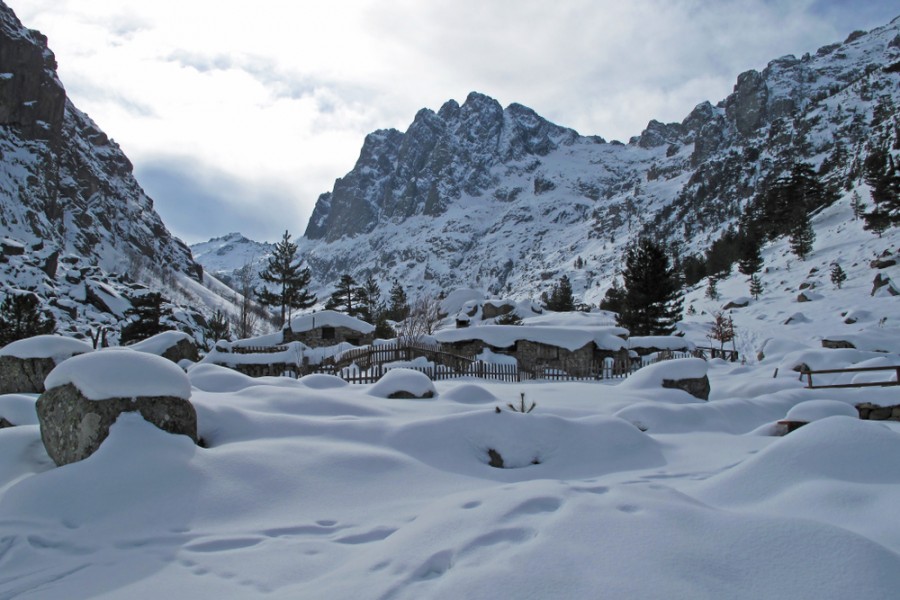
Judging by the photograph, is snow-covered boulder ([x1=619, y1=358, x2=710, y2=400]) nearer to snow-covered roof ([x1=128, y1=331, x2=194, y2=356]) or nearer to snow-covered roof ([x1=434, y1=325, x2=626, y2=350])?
snow-covered roof ([x1=434, y1=325, x2=626, y2=350])

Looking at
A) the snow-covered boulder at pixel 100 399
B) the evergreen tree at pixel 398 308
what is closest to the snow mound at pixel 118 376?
the snow-covered boulder at pixel 100 399

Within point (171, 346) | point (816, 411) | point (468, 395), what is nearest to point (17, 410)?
point (468, 395)

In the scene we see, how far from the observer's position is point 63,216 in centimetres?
7531

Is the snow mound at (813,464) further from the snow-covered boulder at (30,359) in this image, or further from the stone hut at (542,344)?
the stone hut at (542,344)

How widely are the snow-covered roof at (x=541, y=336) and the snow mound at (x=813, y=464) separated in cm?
1692

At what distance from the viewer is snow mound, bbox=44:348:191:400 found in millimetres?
4625

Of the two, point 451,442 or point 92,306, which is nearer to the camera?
point 451,442

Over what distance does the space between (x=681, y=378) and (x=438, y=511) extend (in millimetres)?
9813

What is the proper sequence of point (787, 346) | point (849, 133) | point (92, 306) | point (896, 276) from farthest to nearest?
1. point (849, 133)
2. point (92, 306)
3. point (896, 276)
4. point (787, 346)

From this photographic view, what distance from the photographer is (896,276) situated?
34156 millimetres

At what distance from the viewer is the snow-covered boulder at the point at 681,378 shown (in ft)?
38.8

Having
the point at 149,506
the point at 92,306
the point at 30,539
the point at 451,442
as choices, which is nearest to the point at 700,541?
the point at 451,442

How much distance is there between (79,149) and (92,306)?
6045 centimetres

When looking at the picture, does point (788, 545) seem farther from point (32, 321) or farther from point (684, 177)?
point (684, 177)
